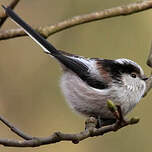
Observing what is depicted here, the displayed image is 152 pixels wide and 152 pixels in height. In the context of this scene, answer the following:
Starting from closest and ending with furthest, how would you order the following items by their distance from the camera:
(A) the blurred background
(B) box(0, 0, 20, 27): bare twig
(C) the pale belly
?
(B) box(0, 0, 20, 27): bare twig
(C) the pale belly
(A) the blurred background

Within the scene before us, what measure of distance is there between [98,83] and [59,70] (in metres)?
1.45

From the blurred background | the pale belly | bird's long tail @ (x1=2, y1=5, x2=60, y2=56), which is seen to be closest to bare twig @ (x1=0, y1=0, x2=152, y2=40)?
bird's long tail @ (x1=2, y1=5, x2=60, y2=56)

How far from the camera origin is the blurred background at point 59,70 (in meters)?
4.99

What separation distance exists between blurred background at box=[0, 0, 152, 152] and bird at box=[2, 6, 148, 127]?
1.09 metres

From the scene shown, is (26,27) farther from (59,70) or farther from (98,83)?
(59,70)

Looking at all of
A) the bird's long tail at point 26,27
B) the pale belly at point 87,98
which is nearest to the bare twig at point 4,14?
the bird's long tail at point 26,27

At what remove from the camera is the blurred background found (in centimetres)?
499

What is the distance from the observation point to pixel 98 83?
3672 millimetres

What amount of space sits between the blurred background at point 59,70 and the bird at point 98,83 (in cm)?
109

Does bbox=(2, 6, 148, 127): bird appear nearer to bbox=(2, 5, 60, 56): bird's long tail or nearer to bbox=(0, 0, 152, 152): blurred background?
bbox=(2, 5, 60, 56): bird's long tail

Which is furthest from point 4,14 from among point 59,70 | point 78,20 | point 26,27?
point 59,70

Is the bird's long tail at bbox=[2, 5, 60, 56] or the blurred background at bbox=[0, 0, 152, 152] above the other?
the bird's long tail at bbox=[2, 5, 60, 56]

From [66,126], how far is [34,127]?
385mm

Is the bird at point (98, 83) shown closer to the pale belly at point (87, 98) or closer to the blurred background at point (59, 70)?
the pale belly at point (87, 98)
